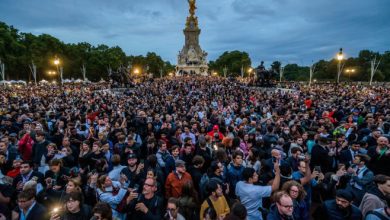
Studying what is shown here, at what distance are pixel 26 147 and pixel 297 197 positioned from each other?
7556 mm

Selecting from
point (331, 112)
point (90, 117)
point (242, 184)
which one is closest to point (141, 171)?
point (242, 184)

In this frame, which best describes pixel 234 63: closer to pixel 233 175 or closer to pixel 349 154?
pixel 349 154

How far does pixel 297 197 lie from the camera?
12.9 feet

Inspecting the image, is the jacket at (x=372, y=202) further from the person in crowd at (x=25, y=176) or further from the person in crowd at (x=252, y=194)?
the person in crowd at (x=25, y=176)

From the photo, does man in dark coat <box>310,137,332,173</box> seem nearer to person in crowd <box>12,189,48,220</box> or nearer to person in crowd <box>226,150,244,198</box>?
person in crowd <box>226,150,244,198</box>

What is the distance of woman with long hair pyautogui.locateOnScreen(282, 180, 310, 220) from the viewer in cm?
387

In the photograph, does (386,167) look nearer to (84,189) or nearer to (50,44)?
(84,189)

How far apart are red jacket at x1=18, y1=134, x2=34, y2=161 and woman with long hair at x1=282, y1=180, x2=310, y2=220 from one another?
725 centimetres

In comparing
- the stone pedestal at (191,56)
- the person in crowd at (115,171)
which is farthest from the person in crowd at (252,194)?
the stone pedestal at (191,56)

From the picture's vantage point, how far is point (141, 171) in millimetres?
5223

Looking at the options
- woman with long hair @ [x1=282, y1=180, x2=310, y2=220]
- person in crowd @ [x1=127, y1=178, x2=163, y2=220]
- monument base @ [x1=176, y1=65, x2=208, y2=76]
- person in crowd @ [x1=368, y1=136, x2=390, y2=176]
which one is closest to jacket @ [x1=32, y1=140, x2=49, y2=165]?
person in crowd @ [x1=127, y1=178, x2=163, y2=220]

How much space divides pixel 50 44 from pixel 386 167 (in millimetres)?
75947

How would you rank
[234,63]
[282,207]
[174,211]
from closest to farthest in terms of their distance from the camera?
[282,207] → [174,211] → [234,63]

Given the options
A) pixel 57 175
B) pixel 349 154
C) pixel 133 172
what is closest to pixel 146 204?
pixel 133 172
